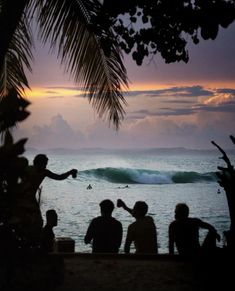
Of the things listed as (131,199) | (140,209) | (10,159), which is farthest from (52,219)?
(131,199)

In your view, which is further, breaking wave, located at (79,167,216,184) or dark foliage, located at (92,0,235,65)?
breaking wave, located at (79,167,216,184)

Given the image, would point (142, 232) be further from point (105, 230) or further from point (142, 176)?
point (142, 176)

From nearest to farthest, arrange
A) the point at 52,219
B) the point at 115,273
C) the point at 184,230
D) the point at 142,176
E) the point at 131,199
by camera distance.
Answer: the point at 115,273
the point at 184,230
the point at 52,219
the point at 131,199
the point at 142,176

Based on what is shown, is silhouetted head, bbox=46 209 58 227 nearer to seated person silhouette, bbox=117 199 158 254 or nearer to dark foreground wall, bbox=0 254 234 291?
dark foreground wall, bbox=0 254 234 291

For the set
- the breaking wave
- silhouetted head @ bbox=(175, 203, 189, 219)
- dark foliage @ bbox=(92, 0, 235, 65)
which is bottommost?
silhouetted head @ bbox=(175, 203, 189, 219)

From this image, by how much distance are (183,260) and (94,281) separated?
3.80 ft

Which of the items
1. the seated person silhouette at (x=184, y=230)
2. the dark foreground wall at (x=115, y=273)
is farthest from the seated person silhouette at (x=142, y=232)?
the dark foreground wall at (x=115, y=273)

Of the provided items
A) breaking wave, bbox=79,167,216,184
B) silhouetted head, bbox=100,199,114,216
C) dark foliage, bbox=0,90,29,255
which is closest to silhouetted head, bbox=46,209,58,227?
silhouetted head, bbox=100,199,114,216

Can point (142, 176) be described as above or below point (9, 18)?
above

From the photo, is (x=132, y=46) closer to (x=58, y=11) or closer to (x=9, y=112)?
(x=9, y=112)

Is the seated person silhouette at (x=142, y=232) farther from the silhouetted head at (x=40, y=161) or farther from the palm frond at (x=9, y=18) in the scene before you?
the palm frond at (x=9, y=18)

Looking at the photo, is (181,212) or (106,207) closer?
(181,212)

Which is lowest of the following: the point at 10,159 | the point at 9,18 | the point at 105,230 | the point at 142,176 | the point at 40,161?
the point at 105,230

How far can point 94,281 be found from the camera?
4.46 meters
